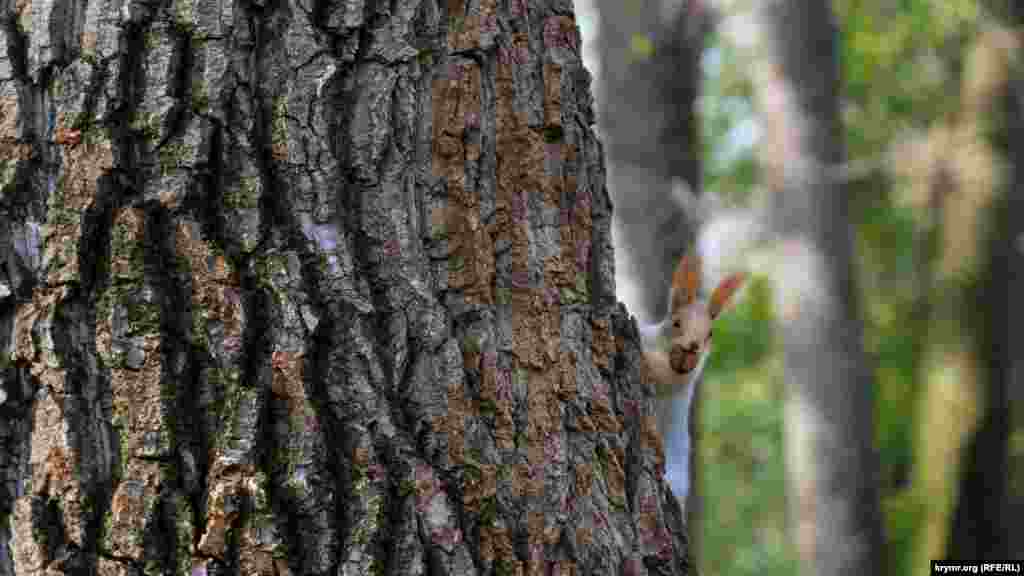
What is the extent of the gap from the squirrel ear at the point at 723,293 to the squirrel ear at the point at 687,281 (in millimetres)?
37

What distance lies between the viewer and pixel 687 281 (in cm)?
253

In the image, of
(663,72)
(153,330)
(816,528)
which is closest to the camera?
(153,330)

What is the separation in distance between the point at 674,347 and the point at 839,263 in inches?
264

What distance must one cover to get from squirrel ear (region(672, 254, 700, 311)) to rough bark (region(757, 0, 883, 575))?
21.1ft

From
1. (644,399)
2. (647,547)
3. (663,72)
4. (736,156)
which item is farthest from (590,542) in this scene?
(736,156)

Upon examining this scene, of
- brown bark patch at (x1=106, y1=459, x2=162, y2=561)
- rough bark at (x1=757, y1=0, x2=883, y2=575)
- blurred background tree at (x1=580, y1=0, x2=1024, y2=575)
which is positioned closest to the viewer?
brown bark patch at (x1=106, y1=459, x2=162, y2=561)

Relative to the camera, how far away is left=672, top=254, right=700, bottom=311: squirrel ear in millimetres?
2516

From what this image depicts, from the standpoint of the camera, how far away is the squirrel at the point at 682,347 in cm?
252

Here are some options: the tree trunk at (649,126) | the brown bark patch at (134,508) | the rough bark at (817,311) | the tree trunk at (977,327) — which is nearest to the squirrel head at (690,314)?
the brown bark patch at (134,508)

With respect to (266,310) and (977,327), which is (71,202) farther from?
(977,327)

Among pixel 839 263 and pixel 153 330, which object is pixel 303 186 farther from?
pixel 839 263

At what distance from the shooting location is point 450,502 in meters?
1.75

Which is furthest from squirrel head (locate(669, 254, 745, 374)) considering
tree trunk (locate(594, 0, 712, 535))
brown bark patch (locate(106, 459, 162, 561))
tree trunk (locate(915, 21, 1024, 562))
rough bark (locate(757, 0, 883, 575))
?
tree trunk (locate(915, 21, 1024, 562))

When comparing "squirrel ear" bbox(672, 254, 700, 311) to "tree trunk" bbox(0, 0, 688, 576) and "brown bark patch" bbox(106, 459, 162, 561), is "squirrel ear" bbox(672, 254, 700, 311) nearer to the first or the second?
"tree trunk" bbox(0, 0, 688, 576)
